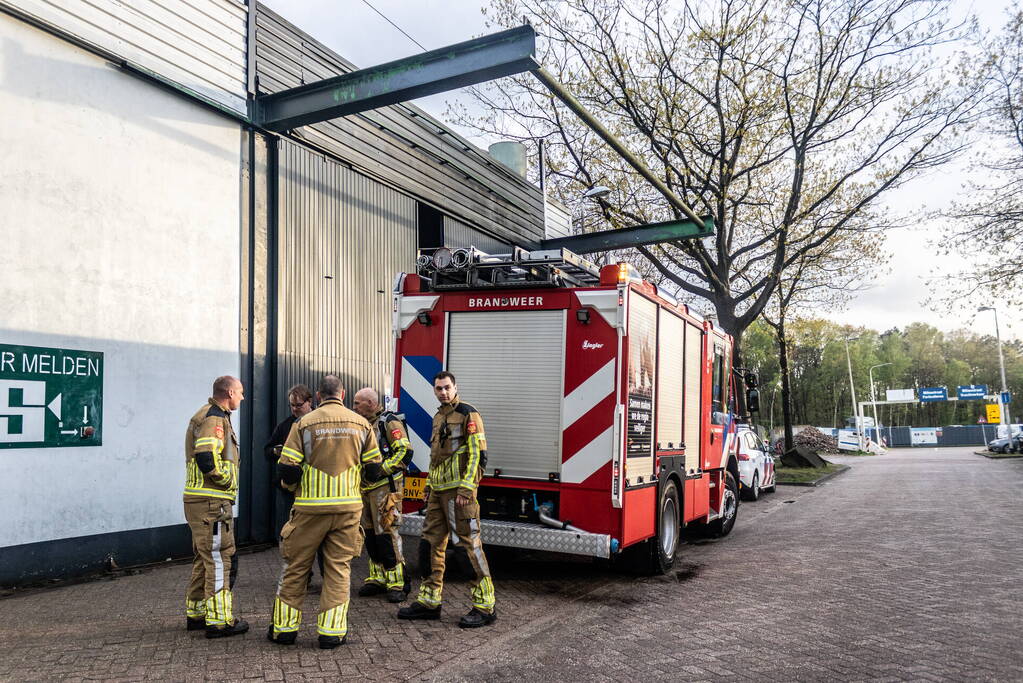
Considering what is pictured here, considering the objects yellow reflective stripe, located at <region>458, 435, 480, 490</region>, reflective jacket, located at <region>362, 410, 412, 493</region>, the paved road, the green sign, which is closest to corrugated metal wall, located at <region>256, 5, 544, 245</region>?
the green sign

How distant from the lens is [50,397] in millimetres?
7449

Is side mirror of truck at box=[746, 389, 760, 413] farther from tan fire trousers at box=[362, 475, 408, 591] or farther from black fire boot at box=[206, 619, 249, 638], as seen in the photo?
black fire boot at box=[206, 619, 249, 638]

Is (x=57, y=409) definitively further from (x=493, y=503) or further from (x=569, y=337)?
(x=569, y=337)

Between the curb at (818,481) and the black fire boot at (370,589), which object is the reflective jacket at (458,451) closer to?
the black fire boot at (370,589)

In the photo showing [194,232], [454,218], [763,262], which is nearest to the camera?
[194,232]

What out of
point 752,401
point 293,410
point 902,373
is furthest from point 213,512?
point 902,373

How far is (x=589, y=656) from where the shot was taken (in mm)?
5324

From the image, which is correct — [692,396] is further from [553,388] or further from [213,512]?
[213,512]

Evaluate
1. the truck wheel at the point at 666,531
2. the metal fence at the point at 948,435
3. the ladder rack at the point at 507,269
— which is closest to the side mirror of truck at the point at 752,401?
the truck wheel at the point at 666,531

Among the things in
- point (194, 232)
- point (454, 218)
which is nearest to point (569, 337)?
point (194, 232)

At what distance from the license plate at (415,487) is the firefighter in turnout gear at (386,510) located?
2.65 feet

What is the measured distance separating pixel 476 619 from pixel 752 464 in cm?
1212

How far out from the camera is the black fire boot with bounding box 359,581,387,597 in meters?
6.99

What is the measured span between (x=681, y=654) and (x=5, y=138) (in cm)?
718
